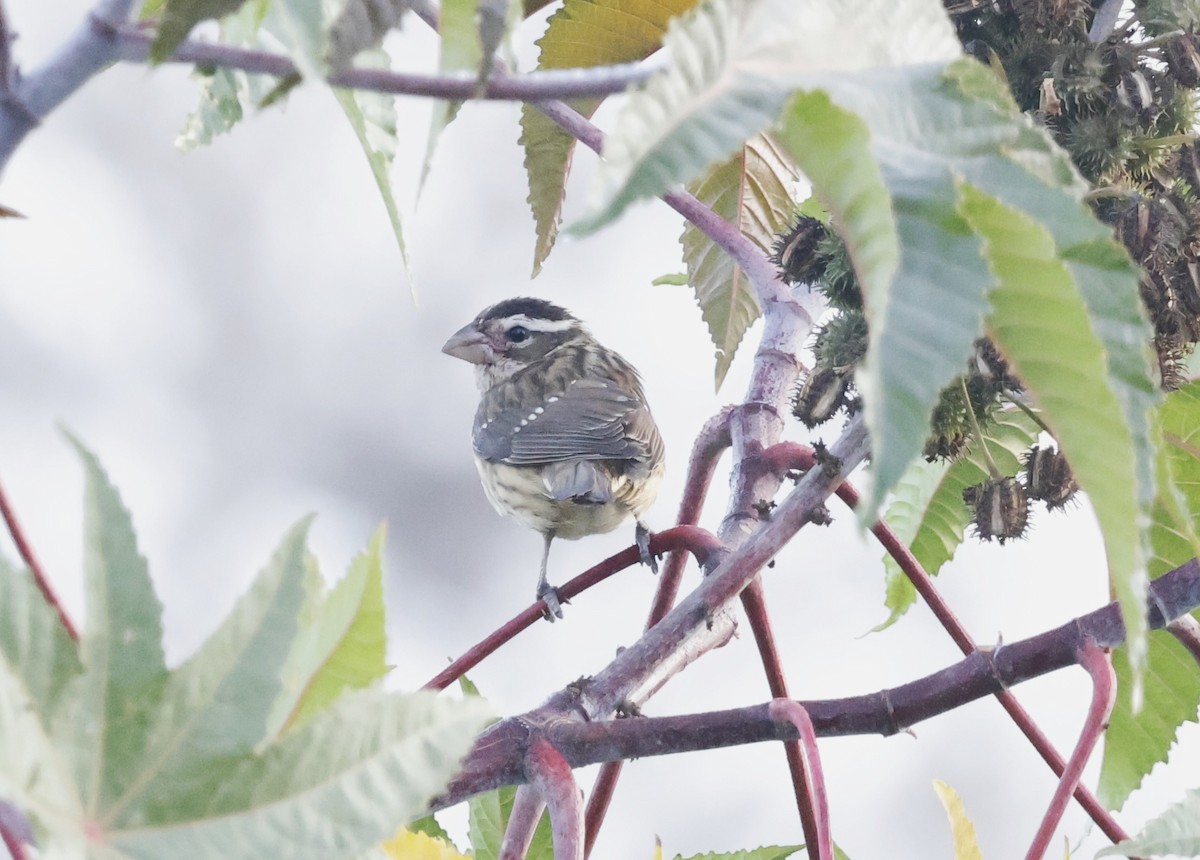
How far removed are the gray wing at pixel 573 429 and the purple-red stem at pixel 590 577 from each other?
7.51 feet

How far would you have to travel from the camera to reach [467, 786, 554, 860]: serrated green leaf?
131cm

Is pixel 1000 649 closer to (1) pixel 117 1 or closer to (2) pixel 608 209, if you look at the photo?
(2) pixel 608 209

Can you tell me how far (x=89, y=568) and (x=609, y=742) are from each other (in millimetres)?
501

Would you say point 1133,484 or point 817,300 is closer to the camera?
point 1133,484

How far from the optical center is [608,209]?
0.50 m

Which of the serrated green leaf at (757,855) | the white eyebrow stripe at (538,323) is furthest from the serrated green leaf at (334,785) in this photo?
the white eyebrow stripe at (538,323)

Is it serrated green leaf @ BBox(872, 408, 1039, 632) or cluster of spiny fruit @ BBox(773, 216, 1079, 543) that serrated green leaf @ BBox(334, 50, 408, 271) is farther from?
serrated green leaf @ BBox(872, 408, 1039, 632)

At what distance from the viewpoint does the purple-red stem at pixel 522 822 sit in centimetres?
106

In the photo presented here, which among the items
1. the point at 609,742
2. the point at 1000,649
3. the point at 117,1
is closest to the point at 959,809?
the point at 1000,649

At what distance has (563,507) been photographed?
3758mm

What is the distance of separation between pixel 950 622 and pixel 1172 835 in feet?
1.11

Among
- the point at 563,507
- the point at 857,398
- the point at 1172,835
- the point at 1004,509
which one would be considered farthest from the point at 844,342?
the point at 563,507

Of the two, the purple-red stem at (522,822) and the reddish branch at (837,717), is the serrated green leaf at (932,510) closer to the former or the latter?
the reddish branch at (837,717)

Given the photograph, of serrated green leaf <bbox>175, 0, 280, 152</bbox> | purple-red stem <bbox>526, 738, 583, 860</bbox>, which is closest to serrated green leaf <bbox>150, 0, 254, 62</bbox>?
serrated green leaf <bbox>175, 0, 280, 152</bbox>
